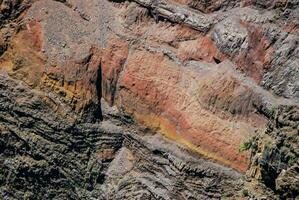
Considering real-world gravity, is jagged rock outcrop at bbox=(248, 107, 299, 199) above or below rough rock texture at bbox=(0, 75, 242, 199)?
above

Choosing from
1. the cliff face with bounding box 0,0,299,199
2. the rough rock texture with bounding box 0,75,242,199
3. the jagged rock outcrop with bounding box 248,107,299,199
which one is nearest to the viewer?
the jagged rock outcrop with bounding box 248,107,299,199

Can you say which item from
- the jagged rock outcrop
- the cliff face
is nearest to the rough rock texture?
the cliff face

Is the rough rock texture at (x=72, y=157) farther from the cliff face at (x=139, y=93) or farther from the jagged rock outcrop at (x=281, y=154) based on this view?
the jagged rock outcrop at (x=281, y=154)

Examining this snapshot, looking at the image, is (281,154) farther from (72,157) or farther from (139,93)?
(72,157)

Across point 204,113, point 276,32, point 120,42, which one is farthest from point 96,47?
point 276,32

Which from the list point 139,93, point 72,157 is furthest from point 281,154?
point 72,157

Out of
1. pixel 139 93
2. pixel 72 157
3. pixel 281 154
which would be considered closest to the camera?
pixel 281 154

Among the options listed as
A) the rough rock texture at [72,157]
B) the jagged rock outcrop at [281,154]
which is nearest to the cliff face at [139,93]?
the rough rock texture at [72,157]

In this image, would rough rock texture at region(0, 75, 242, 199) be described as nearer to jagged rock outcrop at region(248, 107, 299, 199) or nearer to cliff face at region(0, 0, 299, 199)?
cliff face at region(0, 0, 299, 199)
